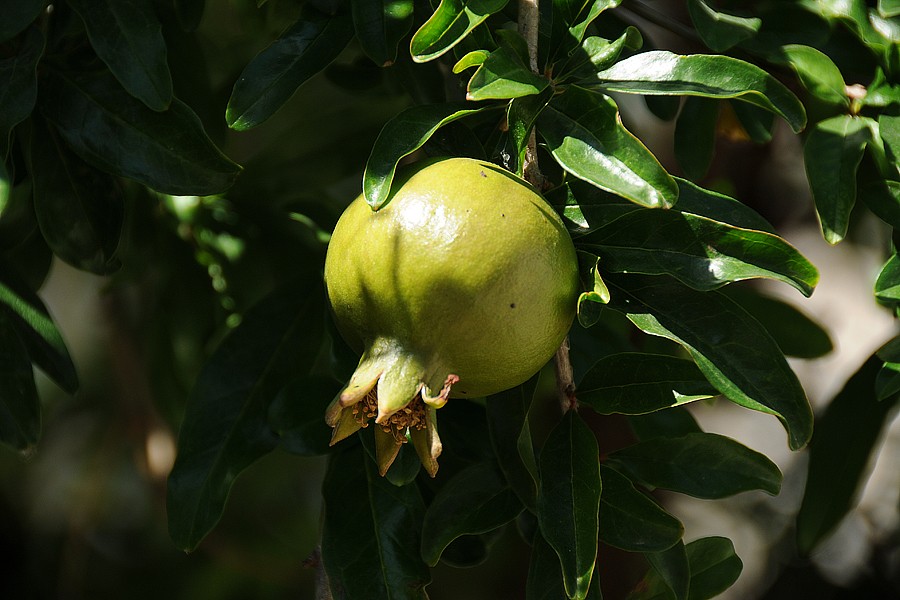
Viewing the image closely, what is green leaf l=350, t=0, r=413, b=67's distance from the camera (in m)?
0.76

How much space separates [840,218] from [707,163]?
238 mm

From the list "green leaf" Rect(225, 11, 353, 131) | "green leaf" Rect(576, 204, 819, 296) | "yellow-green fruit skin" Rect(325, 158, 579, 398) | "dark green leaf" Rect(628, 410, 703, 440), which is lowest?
"dark green leaf" Rect(628, 410, 703, 440)

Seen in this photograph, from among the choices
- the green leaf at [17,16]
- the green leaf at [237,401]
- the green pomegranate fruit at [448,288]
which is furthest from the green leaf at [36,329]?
the green pomegranate fruit at [448,288]

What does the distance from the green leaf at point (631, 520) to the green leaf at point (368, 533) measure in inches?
6.2

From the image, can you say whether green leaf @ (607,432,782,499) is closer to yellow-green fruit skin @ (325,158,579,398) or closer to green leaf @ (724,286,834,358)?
yellow-green fruit skin @ (325,158,579,398)

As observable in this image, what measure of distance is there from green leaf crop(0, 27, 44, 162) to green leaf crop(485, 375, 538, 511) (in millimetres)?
435

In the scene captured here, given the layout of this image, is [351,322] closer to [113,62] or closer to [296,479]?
[113,62]

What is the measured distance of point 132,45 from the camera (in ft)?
2.48

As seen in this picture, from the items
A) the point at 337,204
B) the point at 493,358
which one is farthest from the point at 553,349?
the point at 337,204

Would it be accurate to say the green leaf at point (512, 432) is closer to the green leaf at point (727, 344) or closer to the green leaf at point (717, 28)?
the green leaf at point (727, 344)

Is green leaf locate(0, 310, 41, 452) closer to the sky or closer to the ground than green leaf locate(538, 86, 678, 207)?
closer to the ground

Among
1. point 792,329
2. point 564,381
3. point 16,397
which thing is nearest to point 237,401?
point 16,397

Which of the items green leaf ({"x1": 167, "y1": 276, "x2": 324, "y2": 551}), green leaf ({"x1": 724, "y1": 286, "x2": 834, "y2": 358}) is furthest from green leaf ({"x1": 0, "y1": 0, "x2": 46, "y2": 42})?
green leaf ({"x1": 724, "y1": 286, "x2": 834, "y2": 358})

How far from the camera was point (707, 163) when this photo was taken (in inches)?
38.8
